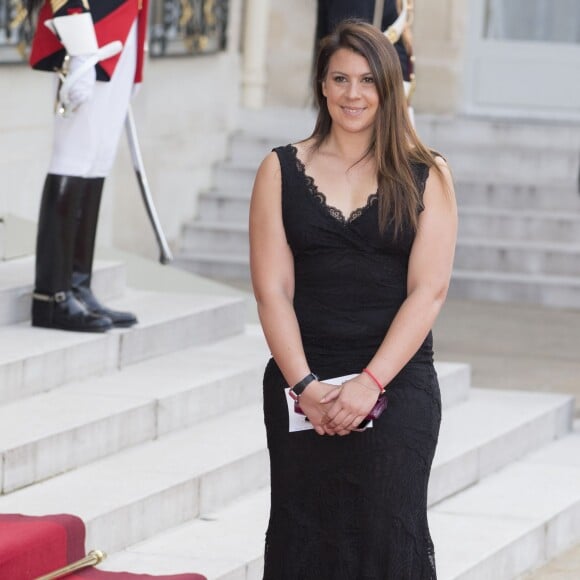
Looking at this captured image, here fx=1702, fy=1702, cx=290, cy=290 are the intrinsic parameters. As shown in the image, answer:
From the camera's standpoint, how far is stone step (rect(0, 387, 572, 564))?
14.3 ft

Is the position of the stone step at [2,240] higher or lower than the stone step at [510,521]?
higher

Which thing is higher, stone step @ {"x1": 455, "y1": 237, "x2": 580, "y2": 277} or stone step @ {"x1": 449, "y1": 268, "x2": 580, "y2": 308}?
stone step @ {"x1": 455, "y1": 237, "x2": 580, "y2": 277}

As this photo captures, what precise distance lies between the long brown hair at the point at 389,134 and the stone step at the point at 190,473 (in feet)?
4.30

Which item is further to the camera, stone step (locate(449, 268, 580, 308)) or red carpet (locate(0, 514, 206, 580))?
stone step (locate(449, 268, 580, 308))

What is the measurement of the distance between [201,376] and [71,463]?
0.84 meters

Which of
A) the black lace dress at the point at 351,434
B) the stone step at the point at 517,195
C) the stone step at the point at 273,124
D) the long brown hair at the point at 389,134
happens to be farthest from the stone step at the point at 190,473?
the stone step at the point at 273,124

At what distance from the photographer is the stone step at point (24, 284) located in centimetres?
542

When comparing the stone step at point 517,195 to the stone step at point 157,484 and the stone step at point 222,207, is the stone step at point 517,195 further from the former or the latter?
the stone step at point 157,484

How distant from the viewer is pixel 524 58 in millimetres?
11633

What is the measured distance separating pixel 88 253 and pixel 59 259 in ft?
0.64

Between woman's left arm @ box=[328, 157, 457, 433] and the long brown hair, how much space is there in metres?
0.03

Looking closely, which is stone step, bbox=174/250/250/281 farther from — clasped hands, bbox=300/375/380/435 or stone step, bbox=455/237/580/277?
clasped hands, bbox=300/375/380/435

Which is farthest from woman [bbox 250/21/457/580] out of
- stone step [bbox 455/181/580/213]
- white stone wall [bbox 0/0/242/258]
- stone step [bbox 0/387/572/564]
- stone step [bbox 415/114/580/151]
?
stone step [bbox 415/114/580/151]

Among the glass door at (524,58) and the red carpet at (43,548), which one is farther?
the glass door at (524,58)
